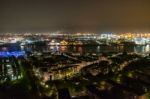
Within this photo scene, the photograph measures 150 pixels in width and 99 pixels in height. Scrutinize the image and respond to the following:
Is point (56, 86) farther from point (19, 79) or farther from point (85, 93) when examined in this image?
point (19, 79)

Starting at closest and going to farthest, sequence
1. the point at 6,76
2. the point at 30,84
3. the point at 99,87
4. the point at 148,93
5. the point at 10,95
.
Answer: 1. the point at 148,93
2. the point at 10,95
3. the point at 99,87
4. the point at 30,84
5. the point at 6,76

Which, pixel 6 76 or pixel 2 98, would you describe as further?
pixel 6 76

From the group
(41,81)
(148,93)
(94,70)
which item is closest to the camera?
(148,93)

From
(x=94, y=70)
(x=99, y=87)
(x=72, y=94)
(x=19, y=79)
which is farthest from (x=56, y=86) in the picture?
(x=94, y=70)

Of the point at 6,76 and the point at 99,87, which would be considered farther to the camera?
the point at 6,76

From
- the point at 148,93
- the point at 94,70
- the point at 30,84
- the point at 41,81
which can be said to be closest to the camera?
the point at 148,93

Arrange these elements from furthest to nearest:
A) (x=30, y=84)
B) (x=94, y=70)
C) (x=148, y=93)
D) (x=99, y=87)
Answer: (x=94, y=70) → (x=30, y=84) → (x=99, y=87) → (x=148, y=93)

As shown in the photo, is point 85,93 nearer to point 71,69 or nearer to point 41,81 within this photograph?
point 41,81

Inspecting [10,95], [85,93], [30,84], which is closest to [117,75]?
[85,93]
